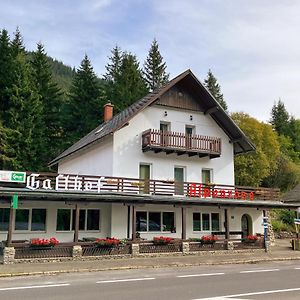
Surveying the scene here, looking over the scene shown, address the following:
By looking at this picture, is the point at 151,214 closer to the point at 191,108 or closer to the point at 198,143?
the point at 198,143

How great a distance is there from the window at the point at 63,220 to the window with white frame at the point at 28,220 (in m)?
0.88

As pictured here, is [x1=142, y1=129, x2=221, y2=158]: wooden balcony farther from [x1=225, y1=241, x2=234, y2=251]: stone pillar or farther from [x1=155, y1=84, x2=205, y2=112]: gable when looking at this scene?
[x1=225, y1=241, x2=234, y2=251]: stone pillar

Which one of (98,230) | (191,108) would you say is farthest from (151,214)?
(191,108)

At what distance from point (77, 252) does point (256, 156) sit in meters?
30.1

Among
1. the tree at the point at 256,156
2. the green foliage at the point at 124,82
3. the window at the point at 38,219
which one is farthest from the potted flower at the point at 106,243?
the tree at the point at 256,156

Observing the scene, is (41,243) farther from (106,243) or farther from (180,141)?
(180,141)

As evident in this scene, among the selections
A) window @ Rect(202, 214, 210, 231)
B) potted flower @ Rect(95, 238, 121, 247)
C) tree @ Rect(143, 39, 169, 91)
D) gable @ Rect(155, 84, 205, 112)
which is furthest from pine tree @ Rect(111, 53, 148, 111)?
potted flower @ Rect(95, 238, 121, 247)

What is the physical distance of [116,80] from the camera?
1825 inches

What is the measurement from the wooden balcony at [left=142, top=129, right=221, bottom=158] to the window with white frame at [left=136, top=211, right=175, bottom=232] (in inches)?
146

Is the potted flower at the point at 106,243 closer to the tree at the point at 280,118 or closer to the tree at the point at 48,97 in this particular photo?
the tree at the point at 48,97

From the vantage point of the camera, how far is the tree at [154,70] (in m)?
52.6

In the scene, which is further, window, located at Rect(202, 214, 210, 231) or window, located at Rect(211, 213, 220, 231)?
window, located at Rect(211, 213, 220, 231)

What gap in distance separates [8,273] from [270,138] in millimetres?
38583

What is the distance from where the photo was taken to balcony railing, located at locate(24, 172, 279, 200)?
2002 centimetres
